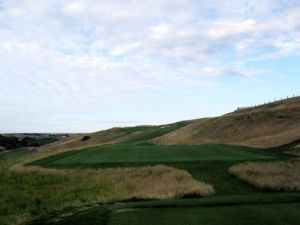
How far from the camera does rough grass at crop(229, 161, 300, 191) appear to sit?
2294 cm

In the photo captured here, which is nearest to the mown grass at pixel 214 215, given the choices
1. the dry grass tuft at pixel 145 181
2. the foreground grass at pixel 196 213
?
the foreground grass at pixel 196 213

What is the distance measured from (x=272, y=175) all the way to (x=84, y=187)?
37.0ft

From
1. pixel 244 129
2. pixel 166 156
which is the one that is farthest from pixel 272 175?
pixel 244 129

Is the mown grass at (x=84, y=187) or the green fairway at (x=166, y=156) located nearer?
the mown grass at (x=84, y=187)

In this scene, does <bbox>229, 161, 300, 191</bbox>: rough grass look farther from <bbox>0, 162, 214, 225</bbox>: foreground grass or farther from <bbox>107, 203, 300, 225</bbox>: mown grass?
<bbox>107, 203, 300, 225</bbox>: mown grass

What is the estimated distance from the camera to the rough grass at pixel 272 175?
22938 millimetres

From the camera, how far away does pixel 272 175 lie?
26719 mm

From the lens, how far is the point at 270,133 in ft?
201

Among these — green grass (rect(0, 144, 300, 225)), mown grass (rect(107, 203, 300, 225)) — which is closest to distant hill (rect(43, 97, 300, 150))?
green grass (rect(0, 144, 300, 225))

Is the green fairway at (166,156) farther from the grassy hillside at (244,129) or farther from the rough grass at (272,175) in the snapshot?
the grassy hillside at (244,129)

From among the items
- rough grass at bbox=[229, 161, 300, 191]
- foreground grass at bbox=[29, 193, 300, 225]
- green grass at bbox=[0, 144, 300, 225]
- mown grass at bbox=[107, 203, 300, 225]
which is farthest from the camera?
rough grass at bbox=[229, 161, 300, 191]

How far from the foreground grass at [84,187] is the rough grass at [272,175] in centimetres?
300

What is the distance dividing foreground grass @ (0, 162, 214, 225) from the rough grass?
300cm

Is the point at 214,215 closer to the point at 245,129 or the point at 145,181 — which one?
the point at 145,181
